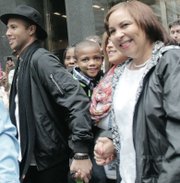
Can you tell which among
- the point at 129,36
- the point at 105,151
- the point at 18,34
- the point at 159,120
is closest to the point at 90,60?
the point at 18,34

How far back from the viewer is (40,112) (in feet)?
11.1

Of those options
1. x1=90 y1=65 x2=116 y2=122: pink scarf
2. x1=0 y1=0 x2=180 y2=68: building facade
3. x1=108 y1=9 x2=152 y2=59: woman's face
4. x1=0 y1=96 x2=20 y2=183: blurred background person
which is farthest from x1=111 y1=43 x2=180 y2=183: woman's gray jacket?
x1=0 y1=0 x2=180 y2=68: building facade

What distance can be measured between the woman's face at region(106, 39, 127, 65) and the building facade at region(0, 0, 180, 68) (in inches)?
230

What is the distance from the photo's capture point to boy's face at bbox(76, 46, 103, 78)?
4.10m

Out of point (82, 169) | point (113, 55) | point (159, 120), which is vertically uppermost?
point (113, 55)

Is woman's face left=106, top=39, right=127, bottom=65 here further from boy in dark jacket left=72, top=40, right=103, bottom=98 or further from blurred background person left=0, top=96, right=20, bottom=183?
blurred background person left=0, top=96, right=20, bottom=183

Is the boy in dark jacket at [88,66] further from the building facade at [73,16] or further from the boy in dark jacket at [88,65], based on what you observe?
the building facade at [73,16]

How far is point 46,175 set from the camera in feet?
11.3

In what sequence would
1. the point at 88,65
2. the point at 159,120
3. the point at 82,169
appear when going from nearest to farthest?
the point at 159,120 → the point at 82,169 → the point at 88,65

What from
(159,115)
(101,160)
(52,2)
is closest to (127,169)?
(101,160)

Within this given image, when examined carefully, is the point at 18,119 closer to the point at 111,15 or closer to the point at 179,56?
the point at 111,15

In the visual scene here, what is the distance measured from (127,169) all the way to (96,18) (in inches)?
348

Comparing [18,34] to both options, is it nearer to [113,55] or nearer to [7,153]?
[113,55]

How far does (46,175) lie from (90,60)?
1.31m
